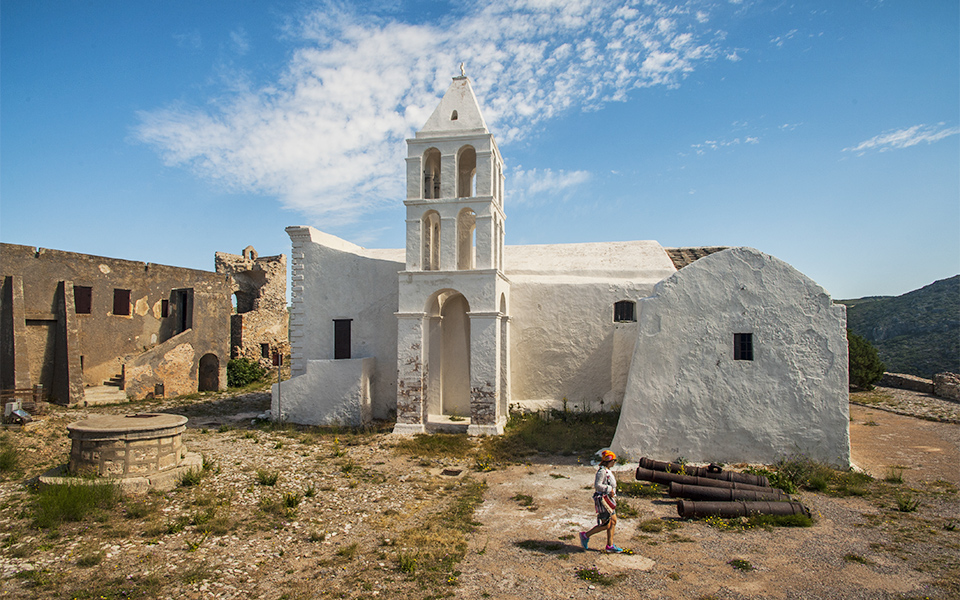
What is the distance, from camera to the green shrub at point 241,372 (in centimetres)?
2434

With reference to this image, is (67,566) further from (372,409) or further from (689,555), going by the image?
(372,409)

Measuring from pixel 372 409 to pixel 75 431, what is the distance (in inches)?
337

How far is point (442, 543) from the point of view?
23.8 ft

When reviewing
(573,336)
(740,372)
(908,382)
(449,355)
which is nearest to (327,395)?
(449,355)

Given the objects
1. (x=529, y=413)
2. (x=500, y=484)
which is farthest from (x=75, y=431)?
(x=529, y=413)

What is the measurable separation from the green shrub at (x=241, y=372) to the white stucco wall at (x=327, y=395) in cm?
942

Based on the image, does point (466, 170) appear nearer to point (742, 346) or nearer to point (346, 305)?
point (346, 305)

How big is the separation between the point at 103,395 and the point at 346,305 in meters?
10.7

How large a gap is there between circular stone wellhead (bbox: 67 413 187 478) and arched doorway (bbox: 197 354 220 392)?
47.1ft

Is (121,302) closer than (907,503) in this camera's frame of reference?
No

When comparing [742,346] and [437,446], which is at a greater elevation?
[742,346]

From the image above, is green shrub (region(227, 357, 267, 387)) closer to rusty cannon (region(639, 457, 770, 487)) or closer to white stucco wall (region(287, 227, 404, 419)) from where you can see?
white stucco wall (region(287, 227, 404, 419))

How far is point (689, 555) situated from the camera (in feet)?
22.4

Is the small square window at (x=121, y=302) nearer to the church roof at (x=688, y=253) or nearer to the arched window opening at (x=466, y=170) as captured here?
the arched window opening at (x=466, y=170)
